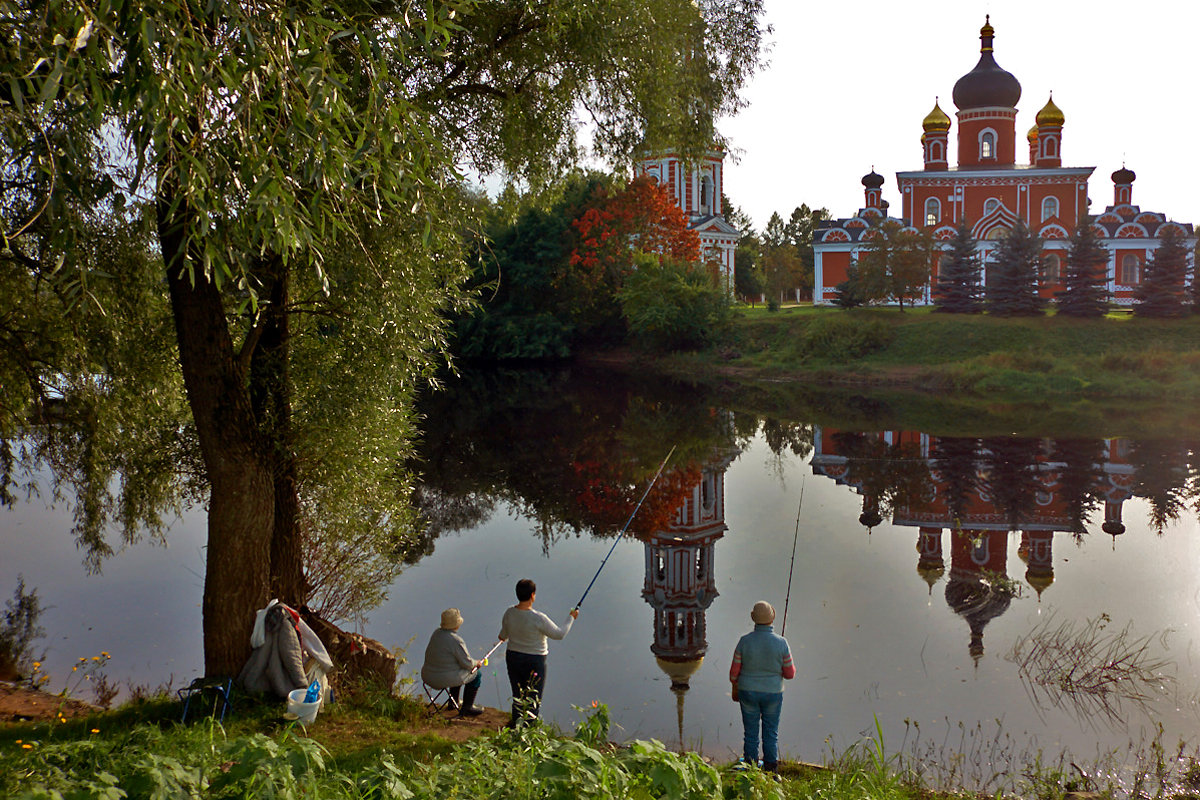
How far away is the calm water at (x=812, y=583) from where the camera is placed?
26.0ft

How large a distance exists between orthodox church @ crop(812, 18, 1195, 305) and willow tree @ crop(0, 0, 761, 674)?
40.3m

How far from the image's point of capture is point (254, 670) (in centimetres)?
619

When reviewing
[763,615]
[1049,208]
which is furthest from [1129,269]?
[763,615]

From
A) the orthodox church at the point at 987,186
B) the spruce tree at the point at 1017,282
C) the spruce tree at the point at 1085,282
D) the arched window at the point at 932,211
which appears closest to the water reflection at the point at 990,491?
the spruce tree at the point at 1017,282

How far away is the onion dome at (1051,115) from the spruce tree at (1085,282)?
14.4 meters

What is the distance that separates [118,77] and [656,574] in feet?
29.1

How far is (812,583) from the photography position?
11.5 m

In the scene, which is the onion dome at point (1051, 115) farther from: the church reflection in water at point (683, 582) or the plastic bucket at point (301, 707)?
the plastic bucket at point (301, 707)

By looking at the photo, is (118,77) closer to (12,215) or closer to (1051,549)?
(12,215)

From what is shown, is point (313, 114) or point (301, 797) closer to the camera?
point (301, 797)

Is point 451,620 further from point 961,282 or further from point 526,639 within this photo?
point 961,282

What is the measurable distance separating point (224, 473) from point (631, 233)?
110ft

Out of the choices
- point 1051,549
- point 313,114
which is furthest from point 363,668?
point 1051,549

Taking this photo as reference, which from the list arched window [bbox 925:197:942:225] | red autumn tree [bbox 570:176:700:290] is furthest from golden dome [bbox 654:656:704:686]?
arched window [bbox 925:197:942:225]
